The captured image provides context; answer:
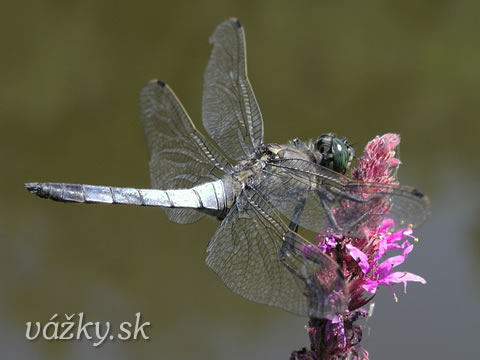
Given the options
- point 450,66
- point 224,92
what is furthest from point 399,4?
point 224,92

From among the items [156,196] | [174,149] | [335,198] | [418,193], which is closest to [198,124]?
[174,149]

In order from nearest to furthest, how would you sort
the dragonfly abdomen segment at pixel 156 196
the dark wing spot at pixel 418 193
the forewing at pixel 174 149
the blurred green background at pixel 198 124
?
the dark wing spot at pixel 418 193
the dragonfly abdomen segment at pixel 156 196
the forewing at pixel 174 149
the blurred green background at pixel 198 124

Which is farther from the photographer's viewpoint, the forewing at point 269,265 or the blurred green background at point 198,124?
the blurred green background at point 198,124

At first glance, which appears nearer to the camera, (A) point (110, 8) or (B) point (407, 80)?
(B) point (407, 80)

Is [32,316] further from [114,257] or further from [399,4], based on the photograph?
[399,4]

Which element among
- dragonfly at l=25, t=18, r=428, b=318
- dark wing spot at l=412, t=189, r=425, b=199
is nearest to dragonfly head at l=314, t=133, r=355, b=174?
dragonfly at l=25, t=18, r=428, b=318

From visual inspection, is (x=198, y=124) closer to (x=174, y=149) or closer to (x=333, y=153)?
(x=174, y=149)

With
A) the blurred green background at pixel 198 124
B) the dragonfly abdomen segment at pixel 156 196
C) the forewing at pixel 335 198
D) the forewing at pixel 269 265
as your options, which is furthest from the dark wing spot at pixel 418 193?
the blurred green background at pixel 198 124

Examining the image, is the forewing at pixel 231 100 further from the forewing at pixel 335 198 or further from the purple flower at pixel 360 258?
the purple flower at pixel 360 258
